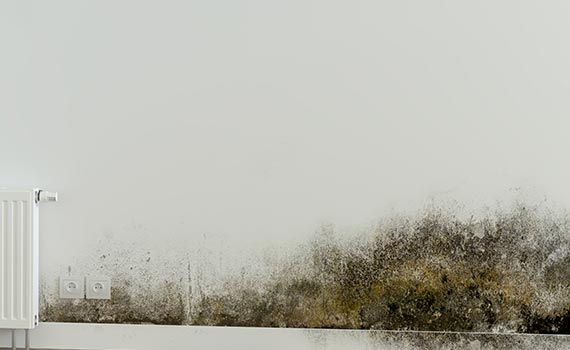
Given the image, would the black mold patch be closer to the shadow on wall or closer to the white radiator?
the shadow on wall

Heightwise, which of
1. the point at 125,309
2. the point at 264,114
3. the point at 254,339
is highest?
the point at 264,114

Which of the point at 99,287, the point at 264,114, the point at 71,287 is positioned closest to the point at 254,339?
the point at 99,287

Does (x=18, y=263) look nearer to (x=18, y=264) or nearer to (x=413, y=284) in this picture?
(x=18, y=264)

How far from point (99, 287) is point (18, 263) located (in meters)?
0.32

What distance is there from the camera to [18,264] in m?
2.53

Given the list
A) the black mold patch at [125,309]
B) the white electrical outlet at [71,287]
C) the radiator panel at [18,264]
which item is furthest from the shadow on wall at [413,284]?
the radiator panel at [18,264]

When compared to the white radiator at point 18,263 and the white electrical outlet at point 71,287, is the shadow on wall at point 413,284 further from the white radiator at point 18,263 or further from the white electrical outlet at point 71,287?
the white radiator at point 18,263

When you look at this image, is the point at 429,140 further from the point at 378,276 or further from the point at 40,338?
the point at 40,338

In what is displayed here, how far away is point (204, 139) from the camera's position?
2.59 meters

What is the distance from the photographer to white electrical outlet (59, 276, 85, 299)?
2637mm

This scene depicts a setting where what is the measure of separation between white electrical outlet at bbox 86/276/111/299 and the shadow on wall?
0.05 m

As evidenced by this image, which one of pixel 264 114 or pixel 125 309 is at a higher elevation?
pixel 264 114

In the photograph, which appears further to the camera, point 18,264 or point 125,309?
point 125,309

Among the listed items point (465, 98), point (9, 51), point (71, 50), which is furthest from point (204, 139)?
point (465, 98)
